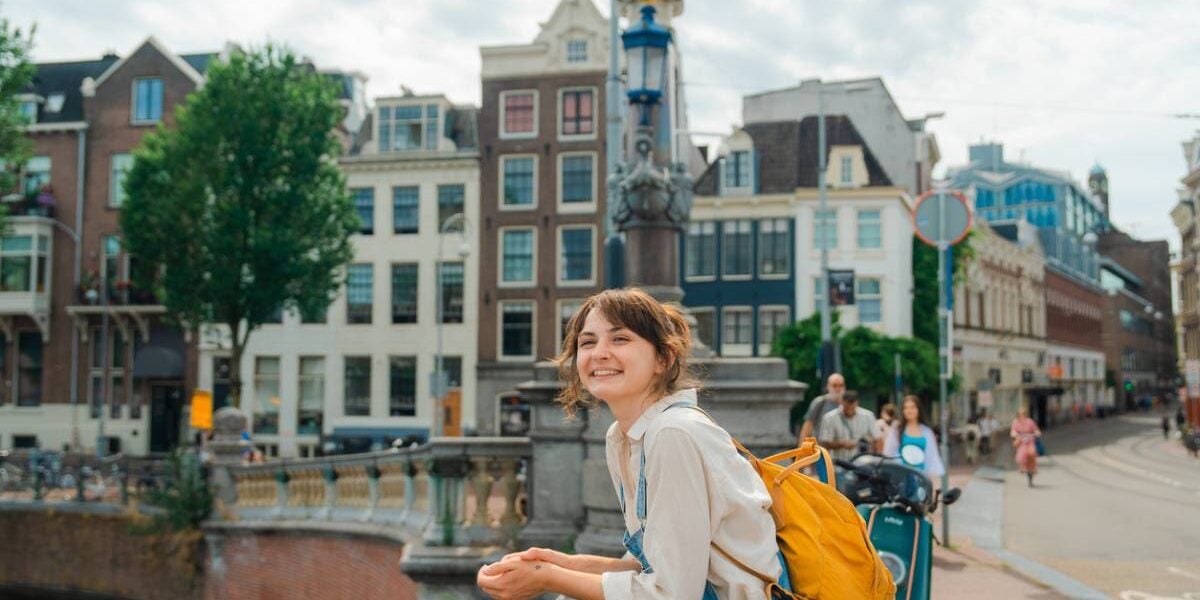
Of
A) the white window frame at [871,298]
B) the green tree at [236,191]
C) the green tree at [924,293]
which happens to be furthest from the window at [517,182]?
the green tree at [924,293]

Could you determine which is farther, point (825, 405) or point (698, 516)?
point (825, 405)

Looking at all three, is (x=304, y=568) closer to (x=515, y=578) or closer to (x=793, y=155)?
(x=515, y=578)

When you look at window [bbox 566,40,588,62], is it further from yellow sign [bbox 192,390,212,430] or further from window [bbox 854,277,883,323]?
A: yellow sign [bbox 192,390,212,430]

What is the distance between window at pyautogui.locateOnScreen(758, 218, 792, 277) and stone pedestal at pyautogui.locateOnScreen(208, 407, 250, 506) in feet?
76.2

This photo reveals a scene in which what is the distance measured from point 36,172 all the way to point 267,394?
11.0 metres

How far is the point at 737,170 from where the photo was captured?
36.4 metres

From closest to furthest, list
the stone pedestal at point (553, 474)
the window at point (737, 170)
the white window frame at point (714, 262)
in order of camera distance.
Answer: the stone pedestal at point (553, 474), the white window frame at point (714, 262), the window at point (737, 170)

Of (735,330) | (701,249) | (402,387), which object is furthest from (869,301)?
(402,387)

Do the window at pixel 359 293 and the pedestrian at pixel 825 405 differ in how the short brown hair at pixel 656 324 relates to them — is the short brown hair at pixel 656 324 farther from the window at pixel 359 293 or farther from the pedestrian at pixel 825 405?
the window at pixel 359 293

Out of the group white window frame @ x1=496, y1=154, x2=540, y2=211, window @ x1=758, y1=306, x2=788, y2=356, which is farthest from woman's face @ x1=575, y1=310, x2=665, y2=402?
window @ x1=758, y1=306, x2=788, y2=356

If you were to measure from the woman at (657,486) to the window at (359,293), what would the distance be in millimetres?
33843

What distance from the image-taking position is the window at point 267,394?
35438 mm

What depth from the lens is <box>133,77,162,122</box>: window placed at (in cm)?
3528

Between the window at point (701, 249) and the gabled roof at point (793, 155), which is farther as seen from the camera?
the gabled roof at point (793, 155)
